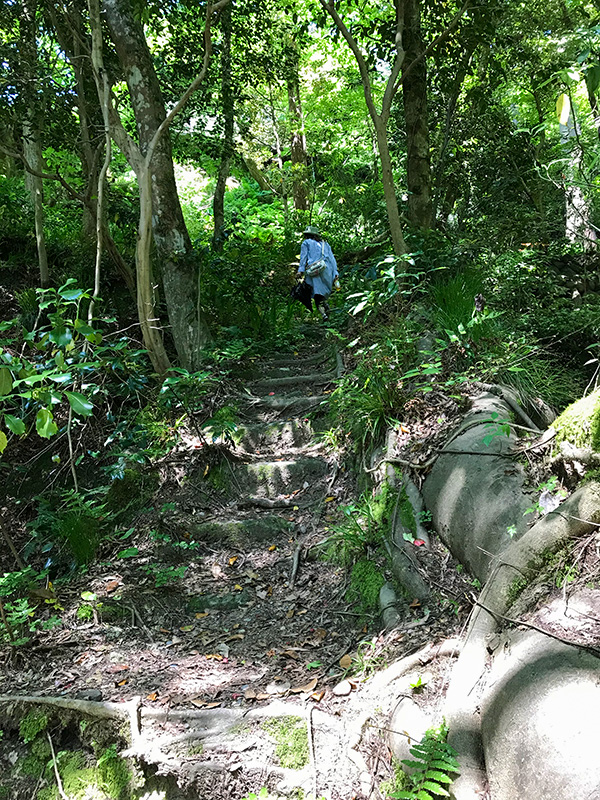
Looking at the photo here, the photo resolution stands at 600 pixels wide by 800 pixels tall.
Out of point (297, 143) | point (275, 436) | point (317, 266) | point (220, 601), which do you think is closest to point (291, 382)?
point (275, 436)

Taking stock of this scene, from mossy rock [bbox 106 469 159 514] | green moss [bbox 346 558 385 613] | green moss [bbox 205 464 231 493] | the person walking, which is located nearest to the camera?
green moss [bbox 346 558 385 613]

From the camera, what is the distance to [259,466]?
199 inches

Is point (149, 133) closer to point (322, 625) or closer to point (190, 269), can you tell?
point (190, 269)

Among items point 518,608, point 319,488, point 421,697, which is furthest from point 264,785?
point 319,488

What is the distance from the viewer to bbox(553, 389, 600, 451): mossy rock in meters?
2.30

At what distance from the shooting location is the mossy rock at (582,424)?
2.30 m

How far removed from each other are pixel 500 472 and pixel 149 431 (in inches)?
138

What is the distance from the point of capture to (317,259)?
7.84 meters

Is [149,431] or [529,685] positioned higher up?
[149,431]

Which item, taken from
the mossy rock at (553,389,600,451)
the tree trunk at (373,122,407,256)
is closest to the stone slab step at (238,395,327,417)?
the tree trunk at (373,122,407,256)

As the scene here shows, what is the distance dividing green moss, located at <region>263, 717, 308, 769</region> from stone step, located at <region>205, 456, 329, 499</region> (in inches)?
95.3

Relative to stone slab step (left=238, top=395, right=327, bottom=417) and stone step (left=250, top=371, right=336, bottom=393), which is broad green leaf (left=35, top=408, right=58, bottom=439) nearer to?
stone slab step (left=238, top=395, right=327, bottom=417)

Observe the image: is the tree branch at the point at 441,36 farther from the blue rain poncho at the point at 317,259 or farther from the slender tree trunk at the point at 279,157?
the slender tree trunk at the point at 279,157

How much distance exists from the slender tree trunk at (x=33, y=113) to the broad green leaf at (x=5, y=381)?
467 centimetres
